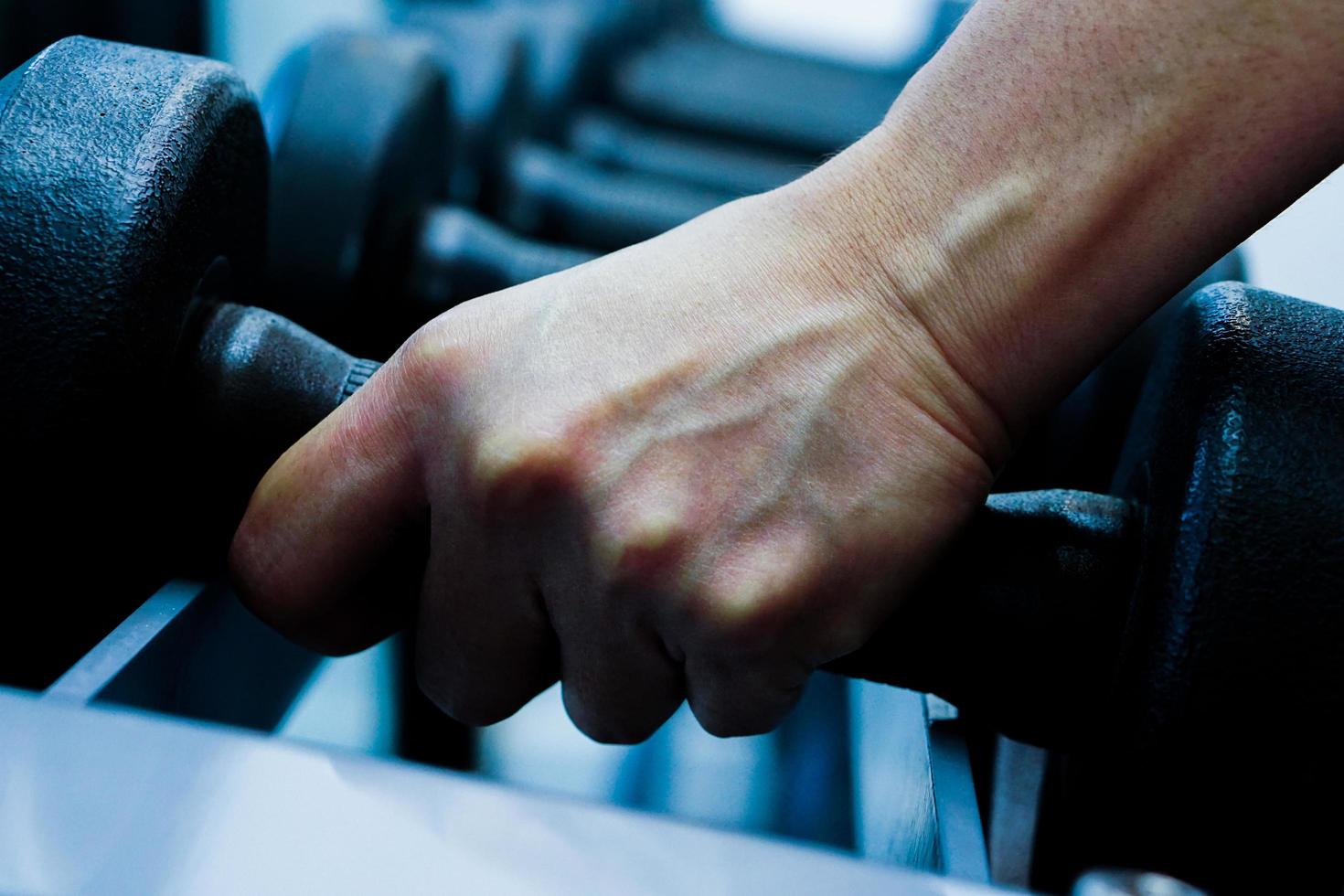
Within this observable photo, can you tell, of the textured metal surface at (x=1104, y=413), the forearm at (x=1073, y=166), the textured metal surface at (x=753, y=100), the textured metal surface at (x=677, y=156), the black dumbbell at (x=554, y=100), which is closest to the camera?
the forearm at (x=1073, y=166)

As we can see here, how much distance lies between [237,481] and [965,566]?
1.15ft

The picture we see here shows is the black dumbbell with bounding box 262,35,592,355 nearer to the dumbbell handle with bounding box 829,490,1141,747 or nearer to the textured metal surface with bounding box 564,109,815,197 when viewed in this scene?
the dumbbell handle with bounding box 829,490,1141,747

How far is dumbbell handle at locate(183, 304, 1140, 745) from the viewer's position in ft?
1.50

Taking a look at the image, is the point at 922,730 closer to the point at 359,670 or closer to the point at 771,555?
the point at 771,555

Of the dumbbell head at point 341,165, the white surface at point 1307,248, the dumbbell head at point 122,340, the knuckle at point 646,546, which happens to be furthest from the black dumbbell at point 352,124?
the white surface at point 1307,248

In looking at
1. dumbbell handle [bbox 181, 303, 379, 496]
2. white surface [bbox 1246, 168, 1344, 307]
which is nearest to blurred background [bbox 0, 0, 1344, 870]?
white surface [bbox 1246, 168, 1344, 307]

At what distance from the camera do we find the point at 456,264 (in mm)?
939

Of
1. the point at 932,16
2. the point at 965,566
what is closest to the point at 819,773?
the point at 965,566

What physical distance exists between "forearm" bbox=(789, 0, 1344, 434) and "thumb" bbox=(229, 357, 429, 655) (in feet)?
0.69

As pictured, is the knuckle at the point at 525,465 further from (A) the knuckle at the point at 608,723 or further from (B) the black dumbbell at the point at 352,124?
(B) the black dumbbell at the point at 352,124

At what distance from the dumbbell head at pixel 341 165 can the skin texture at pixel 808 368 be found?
401mm

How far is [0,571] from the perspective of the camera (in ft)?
1.50

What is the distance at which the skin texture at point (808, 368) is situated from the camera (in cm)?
42

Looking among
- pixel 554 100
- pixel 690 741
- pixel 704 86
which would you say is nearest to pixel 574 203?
pixel 554 100
